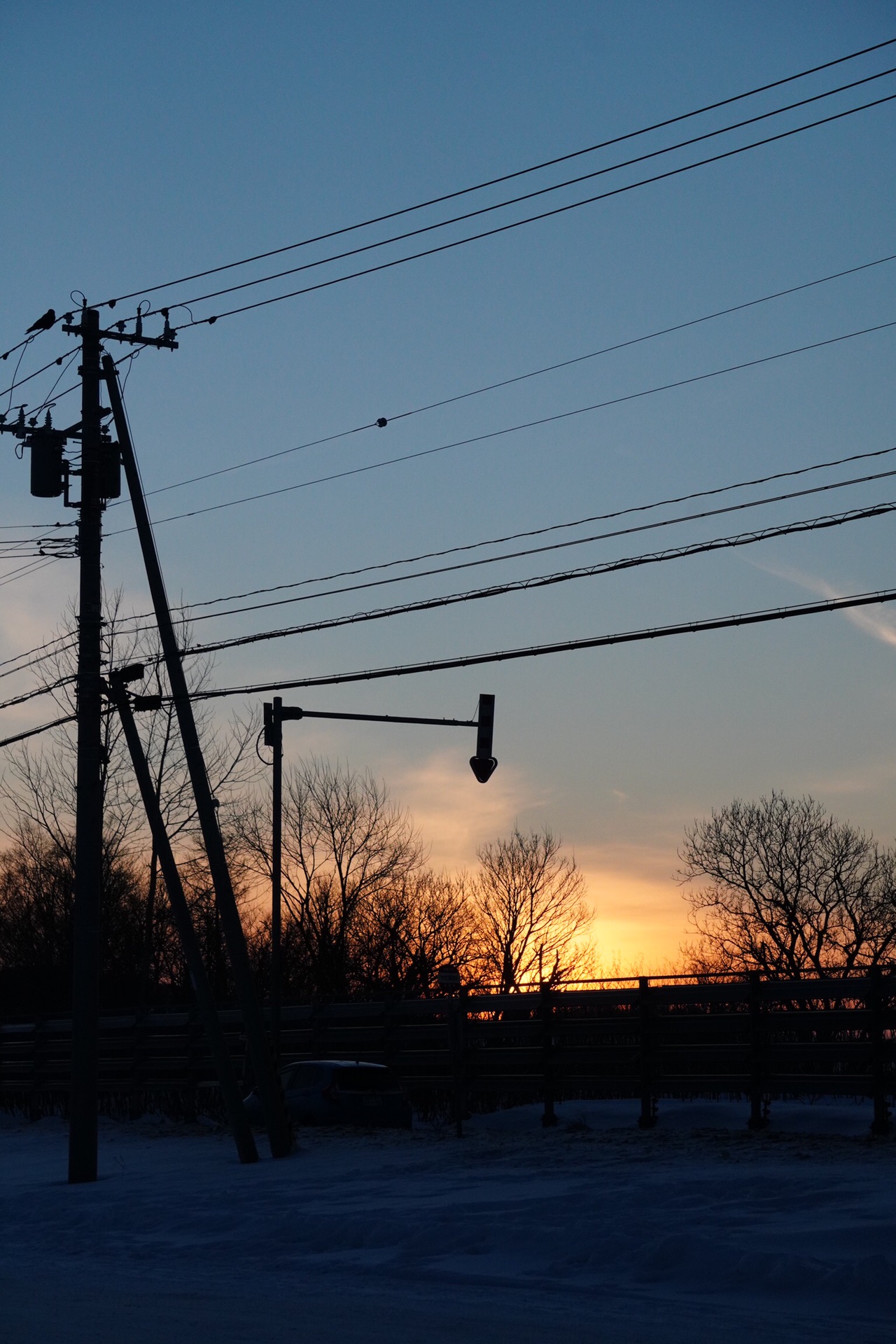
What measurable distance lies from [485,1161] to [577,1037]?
16.8 ft

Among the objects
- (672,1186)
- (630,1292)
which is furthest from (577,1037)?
(630,1292)

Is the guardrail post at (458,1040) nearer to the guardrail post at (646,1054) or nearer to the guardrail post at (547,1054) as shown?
the guardrail post at (547,1054)

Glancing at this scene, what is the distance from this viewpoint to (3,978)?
56.0m

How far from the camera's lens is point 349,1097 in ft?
69.4

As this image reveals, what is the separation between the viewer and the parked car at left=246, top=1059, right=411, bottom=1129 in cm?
2109

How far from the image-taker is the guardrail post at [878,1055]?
15992 mm

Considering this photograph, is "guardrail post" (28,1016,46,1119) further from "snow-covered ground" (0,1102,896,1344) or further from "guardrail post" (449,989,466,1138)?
"guardrail post" (449,989,466,1138)

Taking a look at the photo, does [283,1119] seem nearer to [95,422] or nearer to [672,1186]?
[672,1186]

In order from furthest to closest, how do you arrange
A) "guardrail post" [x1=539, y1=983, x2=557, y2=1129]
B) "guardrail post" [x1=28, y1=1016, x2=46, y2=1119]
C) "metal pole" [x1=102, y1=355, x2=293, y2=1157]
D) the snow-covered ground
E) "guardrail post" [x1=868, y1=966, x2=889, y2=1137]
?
"guardrail post" [x1=28, y1=1016, x2=46, y2=1119] < "guardrail post" [x1=539, y1=983, x2=557, y2=1129] < "metal pole" [x1=102, y1=355, x2=293, y2=1157] < "guardrail post" [x1=868, y1=966, x2=889, y2=1137] < the snow-covered ground

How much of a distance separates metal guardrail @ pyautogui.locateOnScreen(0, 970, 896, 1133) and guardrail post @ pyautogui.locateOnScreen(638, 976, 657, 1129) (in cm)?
2

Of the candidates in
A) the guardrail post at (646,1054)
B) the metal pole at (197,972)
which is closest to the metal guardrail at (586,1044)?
the guardrail post at (646,1054)

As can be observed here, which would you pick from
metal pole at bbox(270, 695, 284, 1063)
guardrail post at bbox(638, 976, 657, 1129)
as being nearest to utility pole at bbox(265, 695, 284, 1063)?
metal pole at bbox(270, 695, 284, 1063)

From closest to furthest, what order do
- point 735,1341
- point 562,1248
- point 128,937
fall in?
point 735,1341, point 562,1248, point 128,937

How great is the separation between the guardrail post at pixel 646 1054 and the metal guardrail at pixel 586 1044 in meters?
0.02
